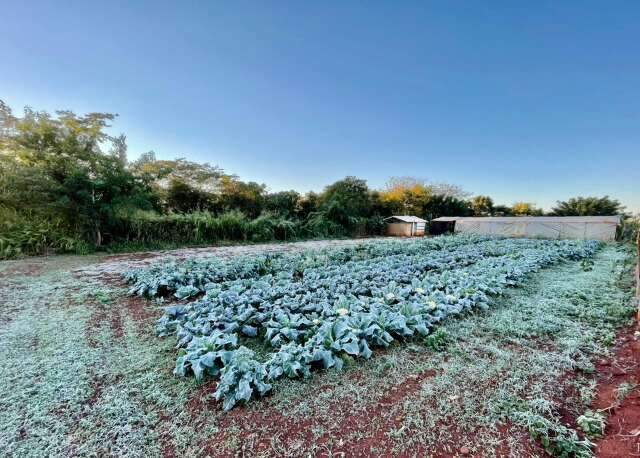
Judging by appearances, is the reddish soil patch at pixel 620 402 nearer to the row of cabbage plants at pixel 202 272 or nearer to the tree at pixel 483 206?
the row of cabbage plants at pixel 202 272

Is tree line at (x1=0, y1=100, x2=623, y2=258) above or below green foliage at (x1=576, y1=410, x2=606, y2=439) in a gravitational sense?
above

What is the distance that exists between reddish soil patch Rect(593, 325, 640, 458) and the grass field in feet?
0.16

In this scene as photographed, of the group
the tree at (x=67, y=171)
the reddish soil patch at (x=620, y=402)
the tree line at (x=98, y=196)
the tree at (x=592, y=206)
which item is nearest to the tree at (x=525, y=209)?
the tree at (x=592, y=206)

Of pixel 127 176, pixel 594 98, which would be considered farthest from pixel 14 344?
pixel 594 98

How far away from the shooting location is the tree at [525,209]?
25756 millimetres

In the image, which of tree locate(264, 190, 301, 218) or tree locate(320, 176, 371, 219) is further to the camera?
tree locate(320, 176, 371, 219)

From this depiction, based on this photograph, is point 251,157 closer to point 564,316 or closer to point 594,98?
point 564,316

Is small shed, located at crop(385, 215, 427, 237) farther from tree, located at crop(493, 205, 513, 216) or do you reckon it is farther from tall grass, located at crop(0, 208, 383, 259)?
tree, located at crop(493, 205, 513, 216)

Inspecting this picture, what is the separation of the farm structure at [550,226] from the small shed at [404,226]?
3.12 m

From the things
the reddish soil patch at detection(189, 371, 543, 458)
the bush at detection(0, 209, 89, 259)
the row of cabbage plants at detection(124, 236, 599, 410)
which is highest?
the bush at detection(0, 209, 89, 259)

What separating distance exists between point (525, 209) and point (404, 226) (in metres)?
17.5

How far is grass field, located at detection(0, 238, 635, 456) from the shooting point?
3.94ft

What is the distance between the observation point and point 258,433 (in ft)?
4.19

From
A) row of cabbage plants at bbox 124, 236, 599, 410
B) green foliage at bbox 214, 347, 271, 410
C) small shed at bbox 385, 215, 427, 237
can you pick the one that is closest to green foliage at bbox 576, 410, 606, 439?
row of cabbage plants at bbox 124, 236, 599, 410
